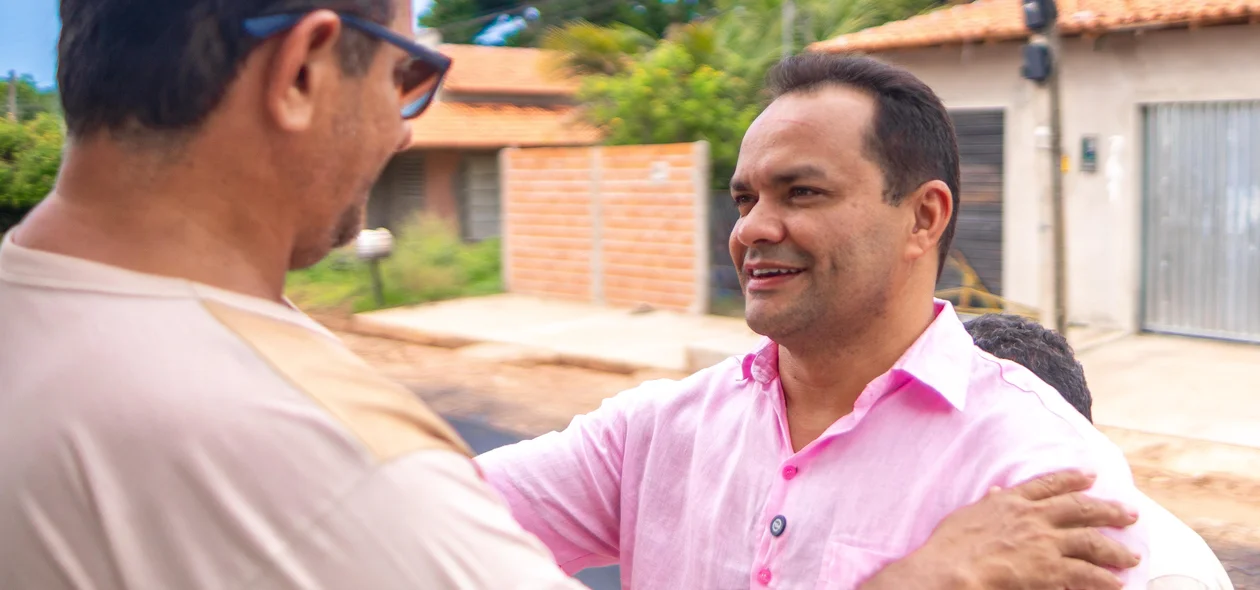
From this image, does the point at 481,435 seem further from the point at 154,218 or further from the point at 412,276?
the point at 412,276

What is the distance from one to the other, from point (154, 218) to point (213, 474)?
0.25 m

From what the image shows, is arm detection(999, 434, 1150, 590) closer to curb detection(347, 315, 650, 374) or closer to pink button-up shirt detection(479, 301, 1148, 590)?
pink button-up shirt detection(479, 301, 1148, 590)

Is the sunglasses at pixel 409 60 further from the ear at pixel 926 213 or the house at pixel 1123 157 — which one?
the house at pixel 1123 157

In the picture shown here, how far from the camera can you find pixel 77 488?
3.19ft

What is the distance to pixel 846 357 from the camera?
2.07 metres

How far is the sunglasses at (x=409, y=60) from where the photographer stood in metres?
1.06

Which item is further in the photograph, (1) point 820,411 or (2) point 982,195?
(2) point 982,195

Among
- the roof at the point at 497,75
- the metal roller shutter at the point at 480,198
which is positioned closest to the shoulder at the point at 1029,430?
the metal roller shutter at the point at 480,198

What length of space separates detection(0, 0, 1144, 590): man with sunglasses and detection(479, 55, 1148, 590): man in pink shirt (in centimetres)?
89

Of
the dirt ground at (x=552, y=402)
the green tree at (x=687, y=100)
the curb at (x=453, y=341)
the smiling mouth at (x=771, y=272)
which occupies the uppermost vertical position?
the green tree at (x=687, y=100)

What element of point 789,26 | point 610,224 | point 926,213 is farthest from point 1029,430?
point 789,26

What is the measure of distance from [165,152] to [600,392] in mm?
9538

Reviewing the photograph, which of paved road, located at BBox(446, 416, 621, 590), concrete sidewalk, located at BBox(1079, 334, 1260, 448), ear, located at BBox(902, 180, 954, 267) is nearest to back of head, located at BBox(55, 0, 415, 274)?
ear, located at BBox(902, 180, 954, 267)

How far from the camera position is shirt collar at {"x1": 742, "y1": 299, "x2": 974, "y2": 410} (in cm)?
187
